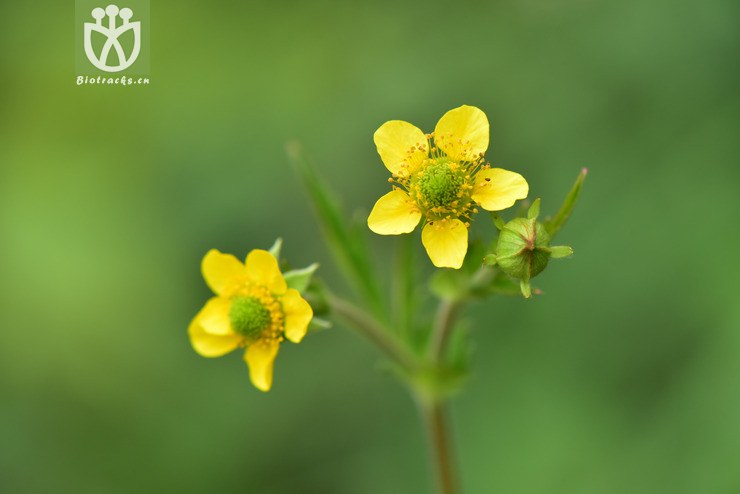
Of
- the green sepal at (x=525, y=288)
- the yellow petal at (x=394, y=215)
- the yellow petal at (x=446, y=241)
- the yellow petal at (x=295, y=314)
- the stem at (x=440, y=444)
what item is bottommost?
the stem at (x=440, y=444)

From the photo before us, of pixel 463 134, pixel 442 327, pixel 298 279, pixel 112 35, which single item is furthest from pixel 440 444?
pixel 112 35

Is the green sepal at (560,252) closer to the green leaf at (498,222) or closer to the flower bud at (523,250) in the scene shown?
the flower bud at (523,250)

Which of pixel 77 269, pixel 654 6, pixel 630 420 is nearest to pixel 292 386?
pixel 77 269

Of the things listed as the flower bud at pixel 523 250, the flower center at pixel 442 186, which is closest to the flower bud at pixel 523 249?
the flower bud at pixel 523 250

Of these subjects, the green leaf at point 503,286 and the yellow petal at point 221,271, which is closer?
the green leaf at point 503,286

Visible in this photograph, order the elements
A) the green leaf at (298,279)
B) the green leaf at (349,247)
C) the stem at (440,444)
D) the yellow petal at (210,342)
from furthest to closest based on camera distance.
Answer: the stem at (440,444), the green leaf at (349,247), the yellow petal at (210,342), the green leaf at (298,279)

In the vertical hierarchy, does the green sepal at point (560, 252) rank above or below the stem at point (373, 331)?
above
